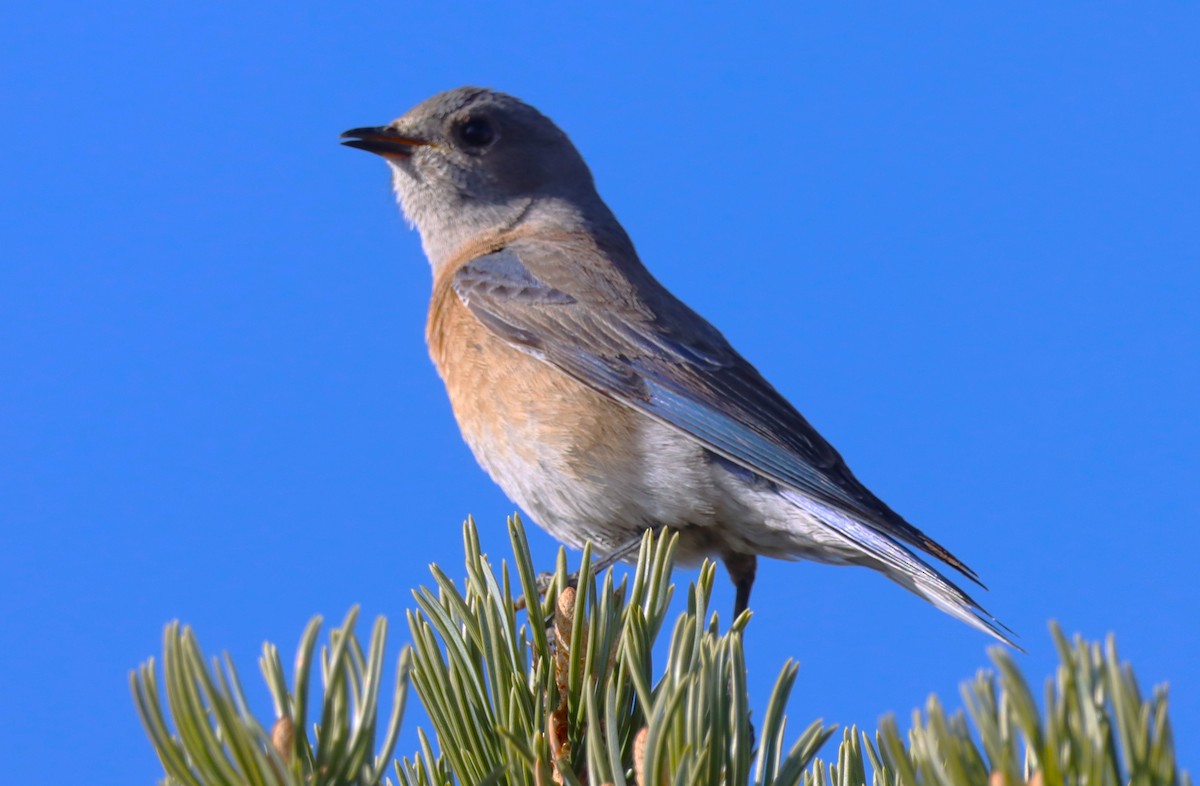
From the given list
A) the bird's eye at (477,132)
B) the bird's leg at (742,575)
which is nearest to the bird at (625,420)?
the bird's leg at (742,575)

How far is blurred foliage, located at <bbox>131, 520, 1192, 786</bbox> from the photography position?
1216mm

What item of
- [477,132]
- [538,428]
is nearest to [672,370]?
[538,428]

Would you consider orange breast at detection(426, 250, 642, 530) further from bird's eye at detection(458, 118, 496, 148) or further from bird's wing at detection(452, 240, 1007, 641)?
bird's eye at detection(458, 118, 496, 148)

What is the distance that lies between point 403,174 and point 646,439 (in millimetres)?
2010

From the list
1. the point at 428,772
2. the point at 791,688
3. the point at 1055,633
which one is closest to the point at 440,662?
the point at 428,772

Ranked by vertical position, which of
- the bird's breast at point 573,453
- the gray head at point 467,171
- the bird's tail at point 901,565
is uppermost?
the gray head at point 467,171

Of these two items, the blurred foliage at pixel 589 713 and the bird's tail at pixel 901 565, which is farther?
the bird's tail at pixel 901 565

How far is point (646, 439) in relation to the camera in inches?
150

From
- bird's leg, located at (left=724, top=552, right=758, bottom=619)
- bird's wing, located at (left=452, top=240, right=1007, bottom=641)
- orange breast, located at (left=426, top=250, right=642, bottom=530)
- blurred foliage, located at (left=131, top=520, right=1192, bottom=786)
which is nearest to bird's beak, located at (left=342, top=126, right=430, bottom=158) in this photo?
bird's wing, located at (left=452, top=240, right=1007, bottom=641)

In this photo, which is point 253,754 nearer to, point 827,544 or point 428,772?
point 428,772

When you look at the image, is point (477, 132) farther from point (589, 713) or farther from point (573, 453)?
point (589, 713)

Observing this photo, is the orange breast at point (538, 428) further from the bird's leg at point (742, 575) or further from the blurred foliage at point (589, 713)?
the blurred foliage at point (589, 713)

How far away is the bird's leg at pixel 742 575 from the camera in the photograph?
3.90m

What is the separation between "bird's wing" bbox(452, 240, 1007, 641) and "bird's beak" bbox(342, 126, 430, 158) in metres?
0.70
